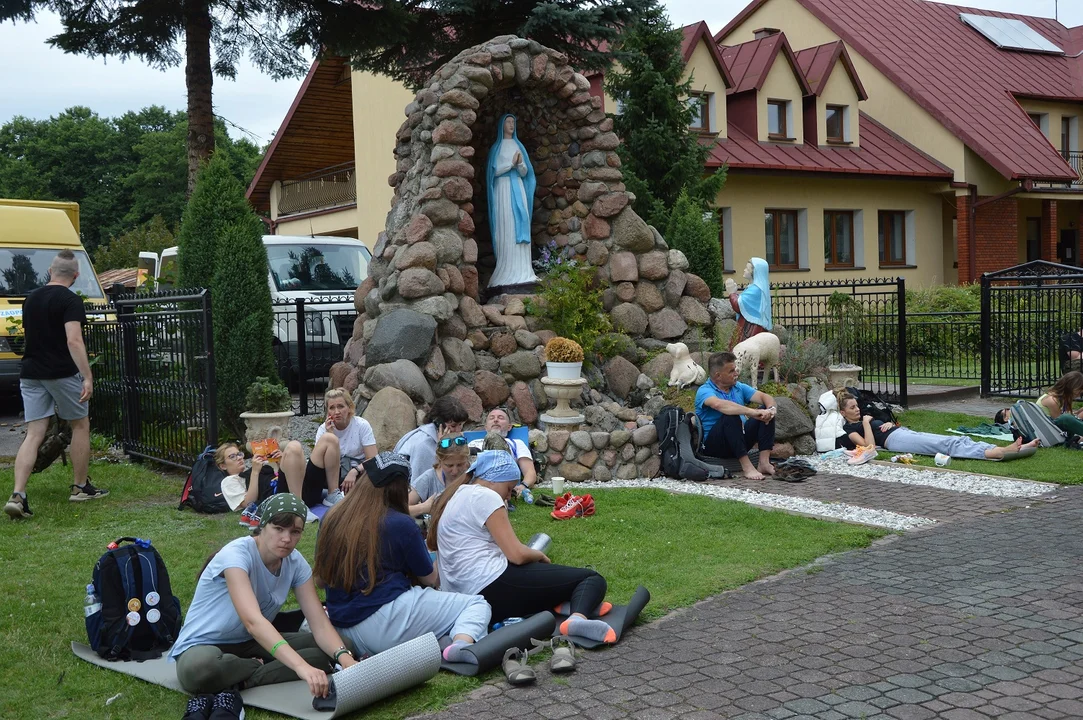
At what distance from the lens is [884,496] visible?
869 cm

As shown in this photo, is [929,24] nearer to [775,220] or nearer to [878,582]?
[775,220]

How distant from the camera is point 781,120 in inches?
982

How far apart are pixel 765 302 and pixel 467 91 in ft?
12.9

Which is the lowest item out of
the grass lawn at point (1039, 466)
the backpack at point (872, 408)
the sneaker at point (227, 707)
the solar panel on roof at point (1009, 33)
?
the grass lawn at point (1039, 466)

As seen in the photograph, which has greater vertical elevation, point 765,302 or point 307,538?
point 765,302

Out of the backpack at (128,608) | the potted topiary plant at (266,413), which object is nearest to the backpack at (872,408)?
the potted topiary plant at (266,413)

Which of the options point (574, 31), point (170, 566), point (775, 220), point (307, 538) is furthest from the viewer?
point (775, 220)

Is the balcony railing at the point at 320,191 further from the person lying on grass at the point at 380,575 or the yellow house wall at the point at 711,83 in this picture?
the person lying on grass at the point at 380,575

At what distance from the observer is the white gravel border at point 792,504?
25.2ft

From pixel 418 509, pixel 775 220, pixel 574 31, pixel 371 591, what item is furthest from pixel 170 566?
pixel 775 220

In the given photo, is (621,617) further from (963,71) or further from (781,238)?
(963,71)

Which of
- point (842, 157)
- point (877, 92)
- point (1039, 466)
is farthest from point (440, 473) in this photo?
point (877, 92)

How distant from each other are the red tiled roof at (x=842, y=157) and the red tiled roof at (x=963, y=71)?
1.09 meters

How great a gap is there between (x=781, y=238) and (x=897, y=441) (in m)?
14.8
